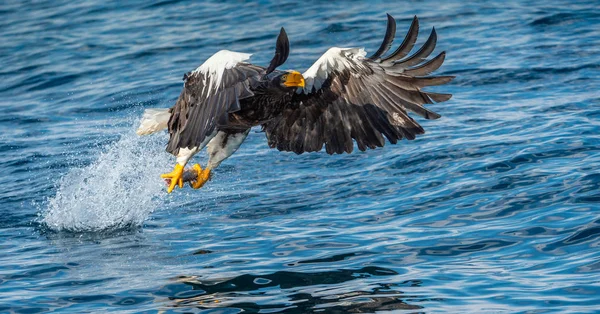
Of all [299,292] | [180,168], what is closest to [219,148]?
[180,168]

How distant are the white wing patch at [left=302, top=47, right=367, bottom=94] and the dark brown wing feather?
78 cm

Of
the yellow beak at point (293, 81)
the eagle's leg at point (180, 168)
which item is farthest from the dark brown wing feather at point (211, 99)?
the eagle's leg at point (180, 168)

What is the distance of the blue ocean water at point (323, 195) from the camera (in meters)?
6.57

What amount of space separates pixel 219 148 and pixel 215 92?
1.52 meters

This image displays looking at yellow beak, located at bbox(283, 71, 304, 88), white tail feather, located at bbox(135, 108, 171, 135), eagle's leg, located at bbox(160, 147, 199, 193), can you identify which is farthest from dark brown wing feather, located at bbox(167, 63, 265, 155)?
white tail feather, located at bbox(135, 108, 171, 135)

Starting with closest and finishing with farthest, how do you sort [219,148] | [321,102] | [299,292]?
[299,292]
[321,102]
[219,148]

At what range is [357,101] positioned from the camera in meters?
7.93

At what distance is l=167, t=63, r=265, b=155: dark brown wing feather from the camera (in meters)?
6.55

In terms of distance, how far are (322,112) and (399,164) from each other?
176 cm

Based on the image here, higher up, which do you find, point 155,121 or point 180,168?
point 155,121

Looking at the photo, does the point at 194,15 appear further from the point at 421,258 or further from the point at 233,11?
the point at 421,258

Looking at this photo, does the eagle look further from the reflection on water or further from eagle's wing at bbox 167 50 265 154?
the reflection on water

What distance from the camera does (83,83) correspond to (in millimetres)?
14148

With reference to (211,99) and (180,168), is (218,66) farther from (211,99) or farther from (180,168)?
(180,168)
